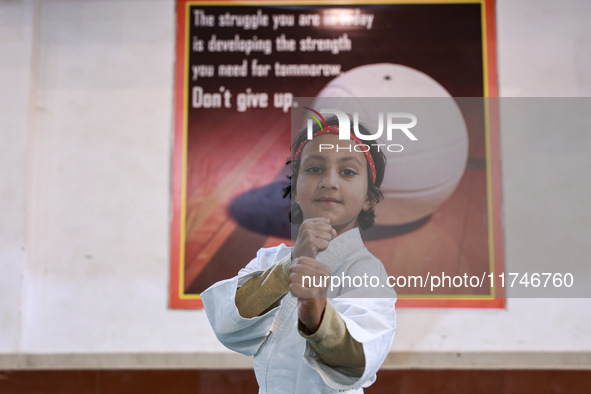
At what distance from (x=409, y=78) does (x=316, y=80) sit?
35 centimetres

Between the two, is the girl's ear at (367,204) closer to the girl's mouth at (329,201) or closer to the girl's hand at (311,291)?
the girl's mouth at (329,201)

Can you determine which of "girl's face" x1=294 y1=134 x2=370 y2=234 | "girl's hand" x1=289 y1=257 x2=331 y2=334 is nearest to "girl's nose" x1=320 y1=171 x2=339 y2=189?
"girl's face" x1=294 y1=134 x2=370 y2=234

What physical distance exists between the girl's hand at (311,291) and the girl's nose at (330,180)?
0.44 feet

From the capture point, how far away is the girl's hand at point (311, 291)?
61 cm

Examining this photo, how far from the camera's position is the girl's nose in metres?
0.71

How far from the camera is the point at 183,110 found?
1814 millimetres

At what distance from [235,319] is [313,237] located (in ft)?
0.81

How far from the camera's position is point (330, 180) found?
2.33 ft

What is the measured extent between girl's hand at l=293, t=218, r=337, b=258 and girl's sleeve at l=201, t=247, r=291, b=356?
133 millimetres

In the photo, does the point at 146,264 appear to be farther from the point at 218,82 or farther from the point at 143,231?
the point at 218,82

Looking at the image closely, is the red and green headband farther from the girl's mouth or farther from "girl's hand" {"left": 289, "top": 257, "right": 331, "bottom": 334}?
"girl's hand" {"left": 289, "top": 257, "right": 331, "bottom": 334}

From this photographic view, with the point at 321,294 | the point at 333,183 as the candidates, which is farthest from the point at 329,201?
the point at 321,294

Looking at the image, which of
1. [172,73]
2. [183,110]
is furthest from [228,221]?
[172,73]

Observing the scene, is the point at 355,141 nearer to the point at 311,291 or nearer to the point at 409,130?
the point at 409,130
